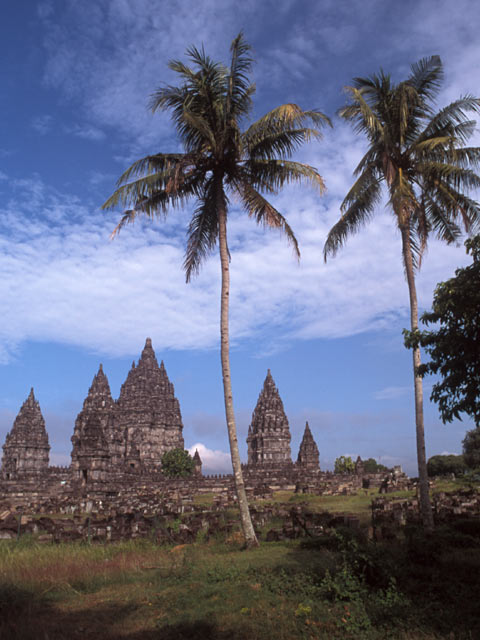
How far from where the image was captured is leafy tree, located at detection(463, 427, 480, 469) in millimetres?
44281

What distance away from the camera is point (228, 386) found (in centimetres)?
1383

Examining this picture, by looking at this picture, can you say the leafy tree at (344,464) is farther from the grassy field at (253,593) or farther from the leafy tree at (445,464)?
the grassy field at (253,593)

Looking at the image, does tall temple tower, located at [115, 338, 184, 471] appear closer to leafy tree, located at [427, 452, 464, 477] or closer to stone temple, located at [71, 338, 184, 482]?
stone temple, located at [71, 338, 184, 482]

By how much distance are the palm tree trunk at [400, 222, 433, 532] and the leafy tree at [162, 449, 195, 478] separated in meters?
57.4

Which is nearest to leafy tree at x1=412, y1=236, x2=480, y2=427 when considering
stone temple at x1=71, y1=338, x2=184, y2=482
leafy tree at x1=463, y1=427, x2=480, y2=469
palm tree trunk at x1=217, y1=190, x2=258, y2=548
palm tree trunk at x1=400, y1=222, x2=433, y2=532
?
Answer: palm tree trunk at x1=400, y1=222, x2=433, y2=532

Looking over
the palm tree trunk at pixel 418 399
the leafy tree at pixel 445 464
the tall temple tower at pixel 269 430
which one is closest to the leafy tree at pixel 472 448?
the leafy tree at pixel 445 464

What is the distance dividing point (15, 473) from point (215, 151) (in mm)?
62896

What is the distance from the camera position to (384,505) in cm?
1945

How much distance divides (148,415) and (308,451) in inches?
956

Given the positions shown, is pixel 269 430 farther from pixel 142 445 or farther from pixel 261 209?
pixel 261 209

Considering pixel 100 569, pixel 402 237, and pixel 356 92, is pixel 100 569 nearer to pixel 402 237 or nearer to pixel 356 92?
pixel 402 237

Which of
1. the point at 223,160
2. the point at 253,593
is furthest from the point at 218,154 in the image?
the point at 253,593

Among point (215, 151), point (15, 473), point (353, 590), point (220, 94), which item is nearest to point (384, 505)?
point (353, 590)

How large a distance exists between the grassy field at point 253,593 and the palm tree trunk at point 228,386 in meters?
1.18
